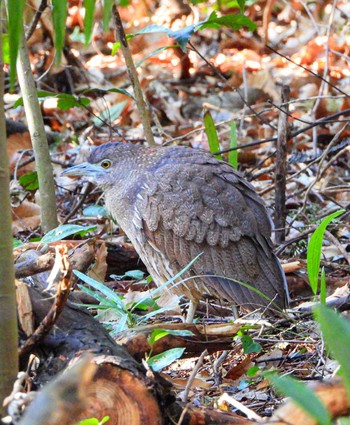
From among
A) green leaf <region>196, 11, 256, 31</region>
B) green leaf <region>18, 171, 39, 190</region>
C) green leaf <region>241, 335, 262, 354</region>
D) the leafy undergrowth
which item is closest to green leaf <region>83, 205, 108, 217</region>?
the leafy undergrowth

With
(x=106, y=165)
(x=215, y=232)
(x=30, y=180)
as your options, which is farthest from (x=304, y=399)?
(x=30, y=180)

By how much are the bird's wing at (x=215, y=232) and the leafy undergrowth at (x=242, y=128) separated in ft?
0.98

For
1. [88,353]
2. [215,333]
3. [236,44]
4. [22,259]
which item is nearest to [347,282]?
[215,333]

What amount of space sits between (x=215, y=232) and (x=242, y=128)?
14.2ft

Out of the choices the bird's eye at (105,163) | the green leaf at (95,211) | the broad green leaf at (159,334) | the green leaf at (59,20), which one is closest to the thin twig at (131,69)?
the bird's eye at (105,163)

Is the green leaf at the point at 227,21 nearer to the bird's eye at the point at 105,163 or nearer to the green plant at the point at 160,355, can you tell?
the bird's eye at the point at 105,163

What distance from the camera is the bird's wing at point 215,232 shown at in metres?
4.95

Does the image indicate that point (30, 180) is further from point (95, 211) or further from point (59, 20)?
point (59, 20)

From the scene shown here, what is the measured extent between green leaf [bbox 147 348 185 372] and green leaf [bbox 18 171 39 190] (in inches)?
119

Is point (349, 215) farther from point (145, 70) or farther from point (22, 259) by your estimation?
point (145, 70)

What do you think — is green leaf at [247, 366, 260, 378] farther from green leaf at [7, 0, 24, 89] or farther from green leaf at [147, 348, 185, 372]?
green leaf at [7, 0, 24, 89]

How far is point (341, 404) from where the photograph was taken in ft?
6.67

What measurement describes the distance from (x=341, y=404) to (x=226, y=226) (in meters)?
2.94

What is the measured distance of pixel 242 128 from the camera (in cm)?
910
